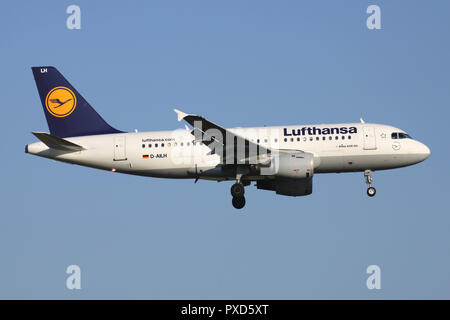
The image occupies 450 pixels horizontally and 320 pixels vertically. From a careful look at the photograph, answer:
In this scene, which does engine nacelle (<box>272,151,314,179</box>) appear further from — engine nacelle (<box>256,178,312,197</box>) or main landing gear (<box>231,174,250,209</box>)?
engine nacelle (<box>256,178,312,197</box>)

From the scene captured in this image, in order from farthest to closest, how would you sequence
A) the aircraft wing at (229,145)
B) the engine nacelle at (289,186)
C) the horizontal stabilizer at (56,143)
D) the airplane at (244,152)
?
the engine nacelle at (289,186), the horizontal stabilizer at (56,143), the airplane at (244,152), the aircraft wing at (229,145)

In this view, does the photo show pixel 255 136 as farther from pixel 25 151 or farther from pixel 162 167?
pixel 25 151

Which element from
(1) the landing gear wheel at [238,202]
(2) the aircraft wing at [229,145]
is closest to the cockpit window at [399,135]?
(2) the aircraft wing at [229,145]

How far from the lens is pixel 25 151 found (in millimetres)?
52844

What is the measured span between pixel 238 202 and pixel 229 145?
A: 3656 millimetres

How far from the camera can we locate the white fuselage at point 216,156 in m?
51.5

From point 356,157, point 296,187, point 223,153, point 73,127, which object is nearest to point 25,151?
point 73,127

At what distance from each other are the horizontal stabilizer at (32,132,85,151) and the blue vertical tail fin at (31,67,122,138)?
1.78m

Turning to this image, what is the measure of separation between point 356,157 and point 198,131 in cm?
1010

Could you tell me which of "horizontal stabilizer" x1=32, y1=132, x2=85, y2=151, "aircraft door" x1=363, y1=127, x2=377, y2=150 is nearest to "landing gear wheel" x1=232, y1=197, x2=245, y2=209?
"aircraft door" x1=363, y1=127, x2=377, y2=150

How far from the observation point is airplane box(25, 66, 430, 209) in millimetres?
50656

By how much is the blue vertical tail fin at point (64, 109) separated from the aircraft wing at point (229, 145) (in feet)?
24.9

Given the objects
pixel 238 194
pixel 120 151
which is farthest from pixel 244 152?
pixel 120 151

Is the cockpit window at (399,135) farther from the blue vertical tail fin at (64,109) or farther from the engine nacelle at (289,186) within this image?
the blue vertical tail fin at (64,109)
